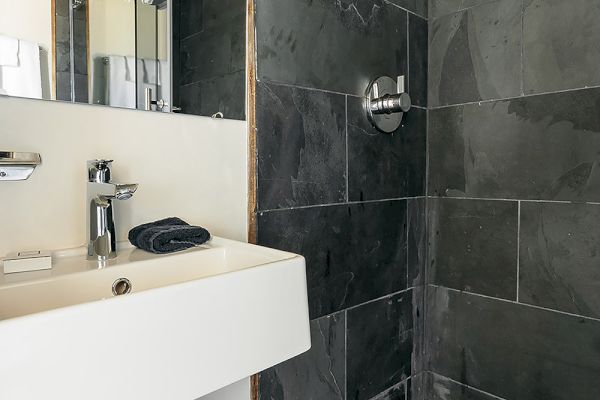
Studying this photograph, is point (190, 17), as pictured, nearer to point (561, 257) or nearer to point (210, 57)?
point (210, 57)

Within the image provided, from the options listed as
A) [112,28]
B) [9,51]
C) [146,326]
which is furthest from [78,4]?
[146,326]

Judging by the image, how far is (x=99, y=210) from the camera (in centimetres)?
94

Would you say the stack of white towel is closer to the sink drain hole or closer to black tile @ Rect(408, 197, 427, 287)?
the sink drain hole

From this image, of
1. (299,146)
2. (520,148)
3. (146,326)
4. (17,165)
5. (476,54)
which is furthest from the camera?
(476,54)

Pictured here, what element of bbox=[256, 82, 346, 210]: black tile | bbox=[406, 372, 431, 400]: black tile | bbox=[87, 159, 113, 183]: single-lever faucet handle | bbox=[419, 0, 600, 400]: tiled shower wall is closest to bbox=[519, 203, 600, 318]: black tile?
bbox=[419, 0, 600, 400]: tiled shower wall

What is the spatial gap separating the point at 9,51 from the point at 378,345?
1449mm

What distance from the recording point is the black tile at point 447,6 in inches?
67.3

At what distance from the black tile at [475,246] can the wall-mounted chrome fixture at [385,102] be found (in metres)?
0.45

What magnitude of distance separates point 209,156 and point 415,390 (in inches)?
52.8

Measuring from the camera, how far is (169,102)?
3.66 ft

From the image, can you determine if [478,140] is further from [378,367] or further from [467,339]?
[378,367]

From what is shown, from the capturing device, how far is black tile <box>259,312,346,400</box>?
1319 mm

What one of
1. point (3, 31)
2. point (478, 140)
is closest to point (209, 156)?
point (3, 31)

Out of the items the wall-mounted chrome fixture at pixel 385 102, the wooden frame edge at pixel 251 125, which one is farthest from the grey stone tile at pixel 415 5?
the wooden frame edge at pixel 251 125
